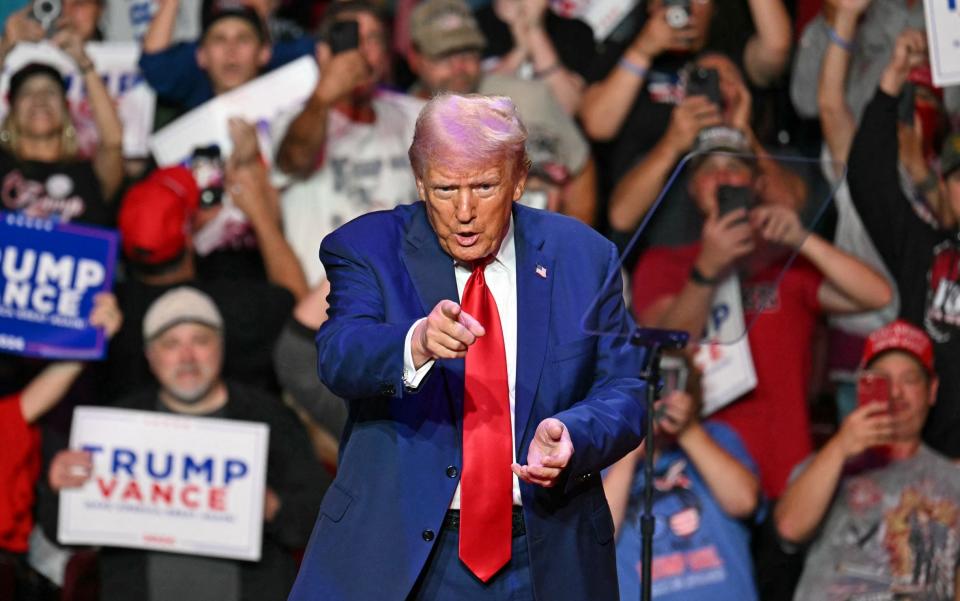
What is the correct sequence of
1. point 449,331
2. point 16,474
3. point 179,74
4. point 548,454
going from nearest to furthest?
point 449,331, point 548,454, point 16,474, point 179,74

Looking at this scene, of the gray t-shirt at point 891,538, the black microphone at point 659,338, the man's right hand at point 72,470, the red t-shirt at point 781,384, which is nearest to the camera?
the black microphone at point 659,338

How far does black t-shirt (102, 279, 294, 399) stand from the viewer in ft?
18.0

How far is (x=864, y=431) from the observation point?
498 cm

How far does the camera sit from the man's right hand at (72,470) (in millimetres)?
5254

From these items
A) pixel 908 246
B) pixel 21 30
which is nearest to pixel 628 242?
pixel 908 246

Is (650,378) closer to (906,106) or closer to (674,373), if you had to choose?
(674,373)

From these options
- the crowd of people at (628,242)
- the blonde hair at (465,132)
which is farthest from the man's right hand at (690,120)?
the blonde hair at (465,132)

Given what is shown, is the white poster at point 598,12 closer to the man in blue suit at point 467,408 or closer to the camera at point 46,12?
the camera at point 46,12

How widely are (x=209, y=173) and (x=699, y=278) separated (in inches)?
89.9

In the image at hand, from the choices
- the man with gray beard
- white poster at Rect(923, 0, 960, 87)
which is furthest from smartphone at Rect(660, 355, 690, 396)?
white poster at Rect(923, 0, 960, 87)

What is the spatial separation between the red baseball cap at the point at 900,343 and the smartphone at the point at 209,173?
7.98 ft

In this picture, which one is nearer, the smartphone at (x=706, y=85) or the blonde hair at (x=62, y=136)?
the smartphone at (x=706, y=85)

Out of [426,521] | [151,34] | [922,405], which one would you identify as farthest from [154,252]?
[426,521]

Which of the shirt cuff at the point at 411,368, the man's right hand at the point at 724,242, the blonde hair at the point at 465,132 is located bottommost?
the shirt cuff at the point at 411,368
